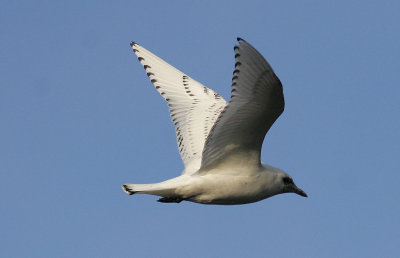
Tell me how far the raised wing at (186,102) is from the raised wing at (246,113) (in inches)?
52.4

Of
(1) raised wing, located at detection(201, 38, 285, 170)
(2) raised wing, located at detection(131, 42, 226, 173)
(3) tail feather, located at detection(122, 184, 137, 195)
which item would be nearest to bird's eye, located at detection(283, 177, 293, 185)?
(1) raised wing, located at detection(201, 38, 285, 170)

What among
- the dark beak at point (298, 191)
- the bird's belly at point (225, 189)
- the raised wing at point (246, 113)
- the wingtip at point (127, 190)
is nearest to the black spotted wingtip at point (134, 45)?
the raised wing at point (246, 113)

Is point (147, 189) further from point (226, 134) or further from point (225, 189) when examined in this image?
point (226, 134)

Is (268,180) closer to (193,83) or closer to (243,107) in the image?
(243,107)

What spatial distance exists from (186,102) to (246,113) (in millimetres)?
3573

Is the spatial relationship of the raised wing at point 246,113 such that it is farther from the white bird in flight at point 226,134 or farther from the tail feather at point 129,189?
the tail feather at point 129,189

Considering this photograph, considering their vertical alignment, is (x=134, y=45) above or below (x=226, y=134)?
above

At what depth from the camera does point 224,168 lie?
516 inches

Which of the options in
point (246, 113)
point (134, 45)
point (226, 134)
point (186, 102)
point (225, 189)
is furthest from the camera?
point (134, 45)

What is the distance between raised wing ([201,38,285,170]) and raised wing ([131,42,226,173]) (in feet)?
4.37

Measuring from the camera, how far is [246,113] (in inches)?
473

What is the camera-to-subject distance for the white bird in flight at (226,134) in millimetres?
11616

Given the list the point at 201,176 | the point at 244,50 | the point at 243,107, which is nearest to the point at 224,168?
the point at 201,176

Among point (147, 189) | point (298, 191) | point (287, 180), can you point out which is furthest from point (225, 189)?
point (298, 191)
